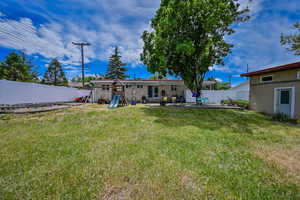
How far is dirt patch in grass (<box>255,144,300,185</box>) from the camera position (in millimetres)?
2229

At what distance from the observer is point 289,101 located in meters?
7.22

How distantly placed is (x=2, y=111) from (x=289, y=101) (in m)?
17.8

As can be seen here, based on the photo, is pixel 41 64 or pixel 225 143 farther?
pixel 41 64

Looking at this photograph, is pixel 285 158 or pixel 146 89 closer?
pixel 285 158

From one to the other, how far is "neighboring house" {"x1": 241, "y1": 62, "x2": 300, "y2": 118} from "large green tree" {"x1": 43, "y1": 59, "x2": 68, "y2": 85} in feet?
131

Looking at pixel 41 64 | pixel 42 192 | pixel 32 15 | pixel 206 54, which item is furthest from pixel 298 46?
pixel 41 64

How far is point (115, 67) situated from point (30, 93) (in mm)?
24103

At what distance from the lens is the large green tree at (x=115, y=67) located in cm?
3291

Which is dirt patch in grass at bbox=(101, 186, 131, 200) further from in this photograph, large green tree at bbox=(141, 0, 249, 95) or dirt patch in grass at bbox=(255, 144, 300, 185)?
large green tree at bbox=(141, 0, 249, 95)

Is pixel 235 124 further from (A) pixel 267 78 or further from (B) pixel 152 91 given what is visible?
(B) pixel 152 91

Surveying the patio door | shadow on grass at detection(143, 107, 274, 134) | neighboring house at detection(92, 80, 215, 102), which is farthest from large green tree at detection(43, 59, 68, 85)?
the patio door

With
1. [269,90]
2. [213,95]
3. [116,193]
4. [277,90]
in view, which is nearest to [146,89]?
[213,95]

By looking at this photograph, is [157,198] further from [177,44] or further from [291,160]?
[177,44]

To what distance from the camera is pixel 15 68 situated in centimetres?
2198
